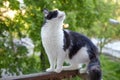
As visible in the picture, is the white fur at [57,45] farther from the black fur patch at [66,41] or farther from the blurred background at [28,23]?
the blurred background at [28,23]

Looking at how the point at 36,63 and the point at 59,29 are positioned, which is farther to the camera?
the point at 36,63

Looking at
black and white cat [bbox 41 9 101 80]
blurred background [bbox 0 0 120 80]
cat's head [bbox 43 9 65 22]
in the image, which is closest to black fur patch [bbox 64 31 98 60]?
black and white cat [bbox 41 9 101 80]

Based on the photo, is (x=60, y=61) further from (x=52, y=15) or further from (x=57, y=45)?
(x=52, y=15)

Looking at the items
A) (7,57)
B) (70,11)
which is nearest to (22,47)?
(7,57)

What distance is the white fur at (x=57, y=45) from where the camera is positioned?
154 cm

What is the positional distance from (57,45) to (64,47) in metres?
0.04

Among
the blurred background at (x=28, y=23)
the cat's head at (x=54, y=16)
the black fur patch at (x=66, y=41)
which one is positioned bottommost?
the blurred background at (x=28, y=23)

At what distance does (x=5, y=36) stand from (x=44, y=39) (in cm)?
136

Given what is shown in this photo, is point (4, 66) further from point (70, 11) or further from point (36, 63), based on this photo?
point (70, 11)

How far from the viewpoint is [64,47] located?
1.60 m

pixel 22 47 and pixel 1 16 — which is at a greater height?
pixel 1 16

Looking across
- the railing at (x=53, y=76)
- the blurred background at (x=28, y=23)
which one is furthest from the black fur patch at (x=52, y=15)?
the blurred background at (x=28, y=23)

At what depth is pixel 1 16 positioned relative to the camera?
279 centimetres

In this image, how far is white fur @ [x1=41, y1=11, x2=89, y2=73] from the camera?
5.07 feet
